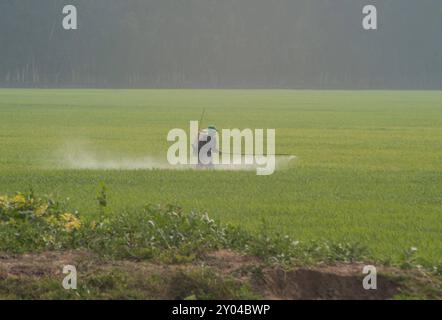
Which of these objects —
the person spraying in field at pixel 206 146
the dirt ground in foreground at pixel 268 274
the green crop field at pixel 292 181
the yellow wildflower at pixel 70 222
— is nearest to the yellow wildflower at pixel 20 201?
the yellow wildflower at pixel 70 222

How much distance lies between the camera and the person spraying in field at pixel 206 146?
19.4 metres

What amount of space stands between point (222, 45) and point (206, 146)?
129420 mm

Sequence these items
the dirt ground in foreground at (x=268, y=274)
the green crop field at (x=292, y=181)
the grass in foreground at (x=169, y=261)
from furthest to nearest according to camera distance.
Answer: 1. the green crop field at (x=292, y=181)
2. the dirt ground in foreground at (x=268, y=274)
3. the grass in foreground at (x=169, y=261)

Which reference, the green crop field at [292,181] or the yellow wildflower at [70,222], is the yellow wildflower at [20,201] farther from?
the green crop field at [292,181]

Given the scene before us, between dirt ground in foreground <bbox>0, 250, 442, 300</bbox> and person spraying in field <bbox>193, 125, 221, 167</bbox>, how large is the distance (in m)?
10.1

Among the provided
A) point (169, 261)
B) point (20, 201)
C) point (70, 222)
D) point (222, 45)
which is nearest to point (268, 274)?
point (169, 261)

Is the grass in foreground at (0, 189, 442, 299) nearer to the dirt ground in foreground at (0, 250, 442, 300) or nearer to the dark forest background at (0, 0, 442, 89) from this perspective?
the dirt ground in foreground at (0, 250, 442, 300)

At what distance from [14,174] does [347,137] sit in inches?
673

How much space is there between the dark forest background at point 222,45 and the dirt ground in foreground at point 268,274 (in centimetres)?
12287

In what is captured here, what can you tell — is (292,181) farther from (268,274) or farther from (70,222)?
(268,274)

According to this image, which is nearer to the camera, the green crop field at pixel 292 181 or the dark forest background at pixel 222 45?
the green crop field at pixel 292 181

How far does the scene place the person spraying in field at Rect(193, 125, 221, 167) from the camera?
762 inches

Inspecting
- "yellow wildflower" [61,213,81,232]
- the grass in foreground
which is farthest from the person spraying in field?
"yellow wildflower" [61,213,81,232]

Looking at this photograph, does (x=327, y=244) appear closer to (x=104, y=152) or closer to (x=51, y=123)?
(x=104, y=152)
